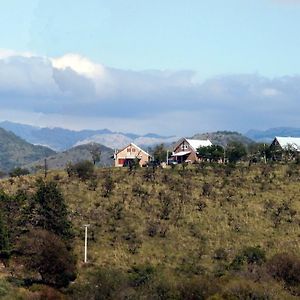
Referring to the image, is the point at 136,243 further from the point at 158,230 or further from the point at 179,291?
the point at 179,291

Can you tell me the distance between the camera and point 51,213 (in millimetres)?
57469

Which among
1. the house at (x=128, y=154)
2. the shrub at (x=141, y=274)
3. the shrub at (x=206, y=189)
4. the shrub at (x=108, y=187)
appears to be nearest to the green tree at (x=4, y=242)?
the shrub at (x=141, y=274)

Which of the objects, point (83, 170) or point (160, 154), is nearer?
point (83, 170)

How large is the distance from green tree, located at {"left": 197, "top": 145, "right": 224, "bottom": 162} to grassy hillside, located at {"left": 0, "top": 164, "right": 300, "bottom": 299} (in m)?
8.29

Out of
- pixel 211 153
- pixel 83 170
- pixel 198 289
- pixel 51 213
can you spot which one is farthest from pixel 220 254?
pixel 211 153

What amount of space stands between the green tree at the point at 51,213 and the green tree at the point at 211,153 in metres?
39.5

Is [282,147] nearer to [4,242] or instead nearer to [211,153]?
[211,153]

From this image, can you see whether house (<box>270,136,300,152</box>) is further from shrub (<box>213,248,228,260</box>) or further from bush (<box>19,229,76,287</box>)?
bush (<box>19,229,76,287</box>)

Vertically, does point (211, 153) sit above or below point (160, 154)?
above

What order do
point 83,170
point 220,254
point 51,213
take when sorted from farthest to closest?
point 83,170 < point 220,254 < point 51,213

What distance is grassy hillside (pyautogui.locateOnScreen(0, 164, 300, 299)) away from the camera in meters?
43.8

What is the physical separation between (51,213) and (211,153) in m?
42.6

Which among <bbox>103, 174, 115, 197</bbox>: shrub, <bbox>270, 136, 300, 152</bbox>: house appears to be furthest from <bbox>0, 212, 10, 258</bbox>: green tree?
<bbox>270, 136, 300, 152</bbox>: house

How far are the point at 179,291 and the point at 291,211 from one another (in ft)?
96.4
